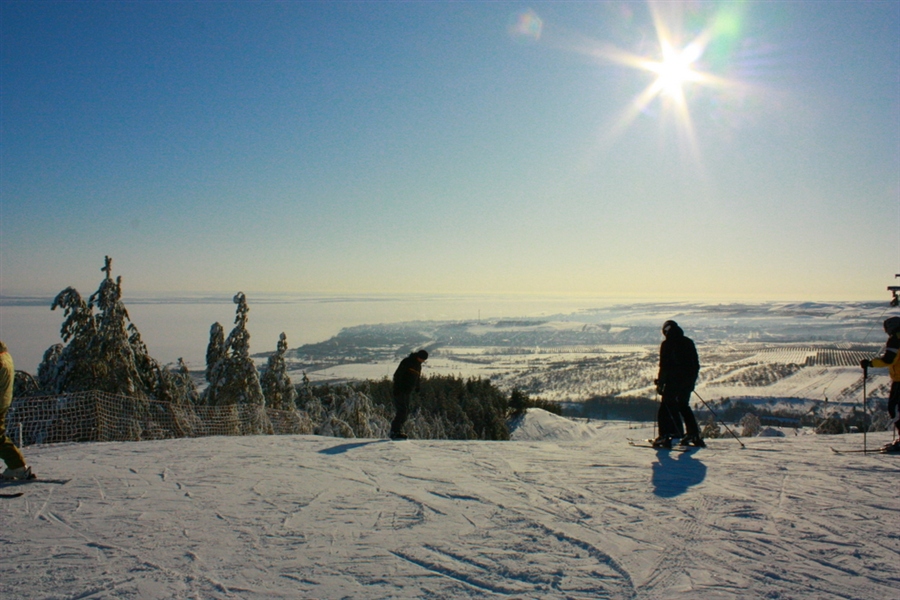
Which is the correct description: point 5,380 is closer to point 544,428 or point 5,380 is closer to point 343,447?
point 343,447

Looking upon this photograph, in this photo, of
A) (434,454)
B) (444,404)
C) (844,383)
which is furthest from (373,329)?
(434,454)

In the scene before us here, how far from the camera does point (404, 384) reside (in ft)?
38.3

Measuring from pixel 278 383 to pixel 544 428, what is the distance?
2784 centimetres

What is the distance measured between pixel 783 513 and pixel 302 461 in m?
6.82

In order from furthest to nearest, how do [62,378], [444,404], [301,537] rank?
1. [444,404]
2. [62,378]
3. [301,537]

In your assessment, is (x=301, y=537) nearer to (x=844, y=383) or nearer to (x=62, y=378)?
(x=62, y=378)

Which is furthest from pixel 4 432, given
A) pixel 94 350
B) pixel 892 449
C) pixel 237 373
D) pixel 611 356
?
pixel 611 356

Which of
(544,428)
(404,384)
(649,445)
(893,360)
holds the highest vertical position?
(893,360)

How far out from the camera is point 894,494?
6598 millimetres

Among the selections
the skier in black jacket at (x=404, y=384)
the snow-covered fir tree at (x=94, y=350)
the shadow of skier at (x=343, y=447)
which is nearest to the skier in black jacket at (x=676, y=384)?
the skier in black jacket at (x=404, y=384)

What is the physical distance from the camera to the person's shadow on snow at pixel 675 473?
6.87m

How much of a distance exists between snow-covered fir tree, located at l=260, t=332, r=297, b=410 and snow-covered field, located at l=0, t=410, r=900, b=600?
22251 millimetres

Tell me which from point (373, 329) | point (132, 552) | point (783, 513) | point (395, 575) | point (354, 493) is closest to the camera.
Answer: point (395, 575)

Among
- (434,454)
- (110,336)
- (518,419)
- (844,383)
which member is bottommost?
(518,419)
